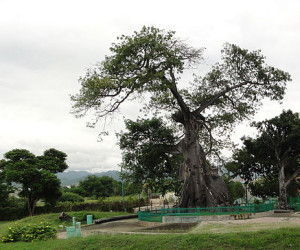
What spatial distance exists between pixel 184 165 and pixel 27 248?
14171mm

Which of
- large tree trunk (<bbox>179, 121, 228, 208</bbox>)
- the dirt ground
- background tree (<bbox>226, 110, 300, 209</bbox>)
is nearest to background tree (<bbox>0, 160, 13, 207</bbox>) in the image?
large tree trunk (<bbox>179, 121, 228, 208</bbox>)

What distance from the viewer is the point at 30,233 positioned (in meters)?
14.5

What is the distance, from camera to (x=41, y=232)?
47.5ft

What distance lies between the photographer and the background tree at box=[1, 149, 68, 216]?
103ft

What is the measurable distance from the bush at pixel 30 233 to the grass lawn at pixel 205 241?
3001 millimetres

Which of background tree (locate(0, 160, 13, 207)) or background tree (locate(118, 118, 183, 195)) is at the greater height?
→ background tree (locate(118, 118, 183, 195))

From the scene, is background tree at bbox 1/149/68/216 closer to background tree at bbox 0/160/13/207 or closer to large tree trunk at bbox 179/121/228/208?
background tree at bbox 0/160/13/207

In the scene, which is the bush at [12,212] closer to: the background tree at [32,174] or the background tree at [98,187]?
the background tree at [32,174]

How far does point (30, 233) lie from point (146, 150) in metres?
13.1

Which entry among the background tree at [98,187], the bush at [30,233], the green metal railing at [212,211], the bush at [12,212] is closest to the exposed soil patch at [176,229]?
the green metal railing at [212,211]

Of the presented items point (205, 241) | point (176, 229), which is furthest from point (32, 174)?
point (205, 241)

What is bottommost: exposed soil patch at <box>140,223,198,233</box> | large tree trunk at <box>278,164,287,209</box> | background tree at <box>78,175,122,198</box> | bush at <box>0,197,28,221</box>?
exposed soil patch at <box>140,223,198,233</box>

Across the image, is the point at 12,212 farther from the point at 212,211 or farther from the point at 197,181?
the point at 212,211

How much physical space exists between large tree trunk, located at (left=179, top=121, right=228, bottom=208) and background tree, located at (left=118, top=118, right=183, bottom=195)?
2.37 meters
